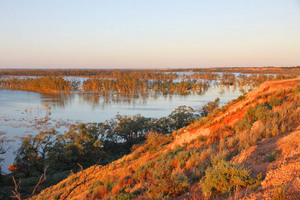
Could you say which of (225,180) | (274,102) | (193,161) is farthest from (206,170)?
(274,102)

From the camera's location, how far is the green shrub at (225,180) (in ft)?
15.8

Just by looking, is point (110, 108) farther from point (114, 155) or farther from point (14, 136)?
point (114, 155)

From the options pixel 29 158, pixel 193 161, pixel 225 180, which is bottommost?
pixel 29 158

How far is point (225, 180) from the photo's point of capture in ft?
16.4

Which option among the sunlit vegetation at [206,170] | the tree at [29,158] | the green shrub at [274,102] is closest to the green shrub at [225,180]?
the sunlit vegetation at [206,170]

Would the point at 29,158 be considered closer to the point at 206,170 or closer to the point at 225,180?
the point at 206,170

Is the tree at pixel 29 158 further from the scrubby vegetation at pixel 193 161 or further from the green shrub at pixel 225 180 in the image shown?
the green shrub at pixel 225 180

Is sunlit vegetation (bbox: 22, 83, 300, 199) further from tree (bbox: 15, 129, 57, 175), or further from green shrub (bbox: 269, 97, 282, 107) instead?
tree (bbox: 15, 129, 57, 175)

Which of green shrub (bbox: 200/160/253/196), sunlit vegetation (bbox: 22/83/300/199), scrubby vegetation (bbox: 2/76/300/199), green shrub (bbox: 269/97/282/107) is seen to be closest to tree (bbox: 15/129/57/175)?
scrubby vegetation (bbox: 2/76/300/199)

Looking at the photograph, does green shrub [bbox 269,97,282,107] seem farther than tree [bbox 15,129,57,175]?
No

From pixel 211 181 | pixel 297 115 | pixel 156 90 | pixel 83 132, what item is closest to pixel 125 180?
pixel 211 181

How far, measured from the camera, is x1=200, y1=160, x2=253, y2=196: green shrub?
4826 millimetres

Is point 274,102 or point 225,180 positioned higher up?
point 274,102

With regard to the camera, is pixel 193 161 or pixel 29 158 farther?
pixel 29 158
